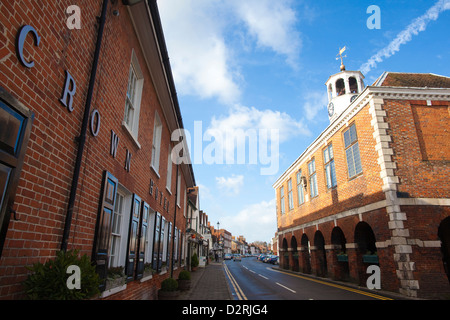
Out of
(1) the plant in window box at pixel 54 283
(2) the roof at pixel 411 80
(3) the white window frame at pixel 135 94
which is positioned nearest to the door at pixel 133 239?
(3) the white window frame at pixel 135 94

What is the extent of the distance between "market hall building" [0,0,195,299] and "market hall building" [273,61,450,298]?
11221 mm

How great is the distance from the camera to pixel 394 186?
42.2ft

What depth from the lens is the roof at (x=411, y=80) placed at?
52.1 ft

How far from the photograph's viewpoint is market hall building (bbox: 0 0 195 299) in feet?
8.82

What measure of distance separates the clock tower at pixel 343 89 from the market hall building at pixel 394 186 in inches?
217

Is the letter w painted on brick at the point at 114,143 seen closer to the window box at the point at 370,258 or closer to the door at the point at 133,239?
the door at the point at 133,239

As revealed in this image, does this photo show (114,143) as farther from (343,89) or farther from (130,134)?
(343,89)

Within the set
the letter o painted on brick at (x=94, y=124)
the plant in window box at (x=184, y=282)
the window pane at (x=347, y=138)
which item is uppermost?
the window pane at (x=347, y=138)

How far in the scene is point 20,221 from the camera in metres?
2.80

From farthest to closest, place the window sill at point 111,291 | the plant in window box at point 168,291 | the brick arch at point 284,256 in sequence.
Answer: the brick arch at point 284,256, the plant in window box at point 168,291, the window sill at point 111,291

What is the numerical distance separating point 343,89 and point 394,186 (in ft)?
48.5

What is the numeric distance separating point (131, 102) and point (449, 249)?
55.0 feet

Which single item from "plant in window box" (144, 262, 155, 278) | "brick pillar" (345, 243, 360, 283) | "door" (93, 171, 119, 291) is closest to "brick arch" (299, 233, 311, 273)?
"brick pillar" (345, 243, 360, 283)

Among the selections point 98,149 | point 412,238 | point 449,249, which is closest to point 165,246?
point 98,149
